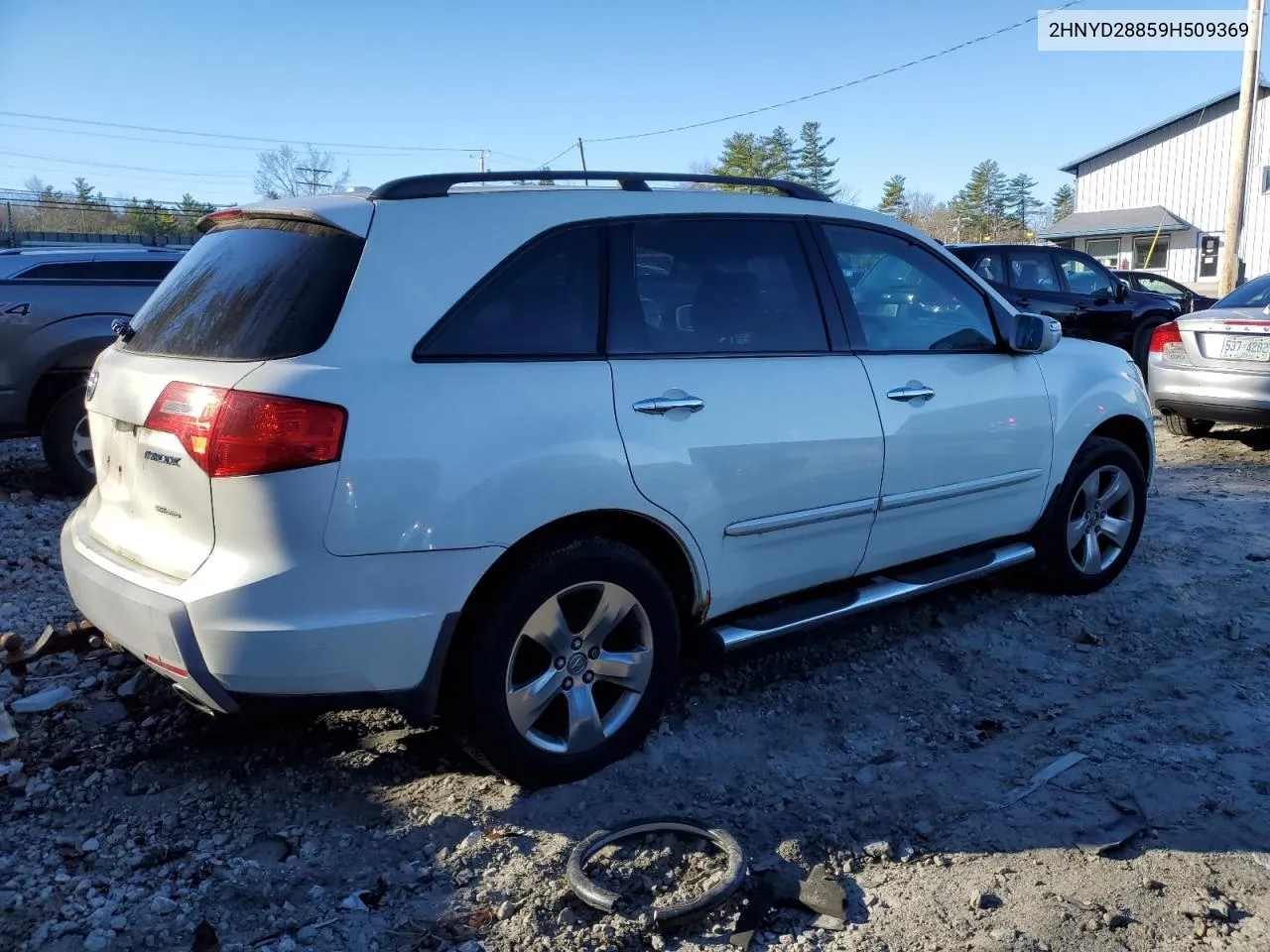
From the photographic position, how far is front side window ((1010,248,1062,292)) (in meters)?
12.9

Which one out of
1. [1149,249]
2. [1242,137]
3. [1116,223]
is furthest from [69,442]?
[1149,249]

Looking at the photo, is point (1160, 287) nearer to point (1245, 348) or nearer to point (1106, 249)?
point (1245, 348)

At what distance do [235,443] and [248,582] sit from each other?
14.3 inches

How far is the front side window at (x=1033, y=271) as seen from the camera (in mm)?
12867

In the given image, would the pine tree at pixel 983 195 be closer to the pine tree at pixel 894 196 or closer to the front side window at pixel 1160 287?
the pine tree at pixel 894 196

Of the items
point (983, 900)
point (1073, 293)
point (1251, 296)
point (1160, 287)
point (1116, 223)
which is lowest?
point (983, 900)

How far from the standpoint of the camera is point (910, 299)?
430cm

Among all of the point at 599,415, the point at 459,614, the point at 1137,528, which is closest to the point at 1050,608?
the point at 1137,528

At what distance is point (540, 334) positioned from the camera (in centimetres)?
317

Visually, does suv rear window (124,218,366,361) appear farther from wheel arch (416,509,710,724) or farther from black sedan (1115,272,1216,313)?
black sedan (1115,272,1216,313)

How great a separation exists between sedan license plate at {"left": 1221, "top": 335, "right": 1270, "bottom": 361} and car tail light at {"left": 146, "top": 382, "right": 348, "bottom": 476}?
7.89 metres

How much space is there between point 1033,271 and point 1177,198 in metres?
34.2

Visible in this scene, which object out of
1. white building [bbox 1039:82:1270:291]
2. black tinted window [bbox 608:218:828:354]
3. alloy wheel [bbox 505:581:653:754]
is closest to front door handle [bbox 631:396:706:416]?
black tinted window [bbox 608:218:828:354]

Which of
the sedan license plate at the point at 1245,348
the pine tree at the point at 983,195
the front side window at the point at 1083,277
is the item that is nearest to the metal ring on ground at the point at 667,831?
the sedan license plate at the point at 1245,348
